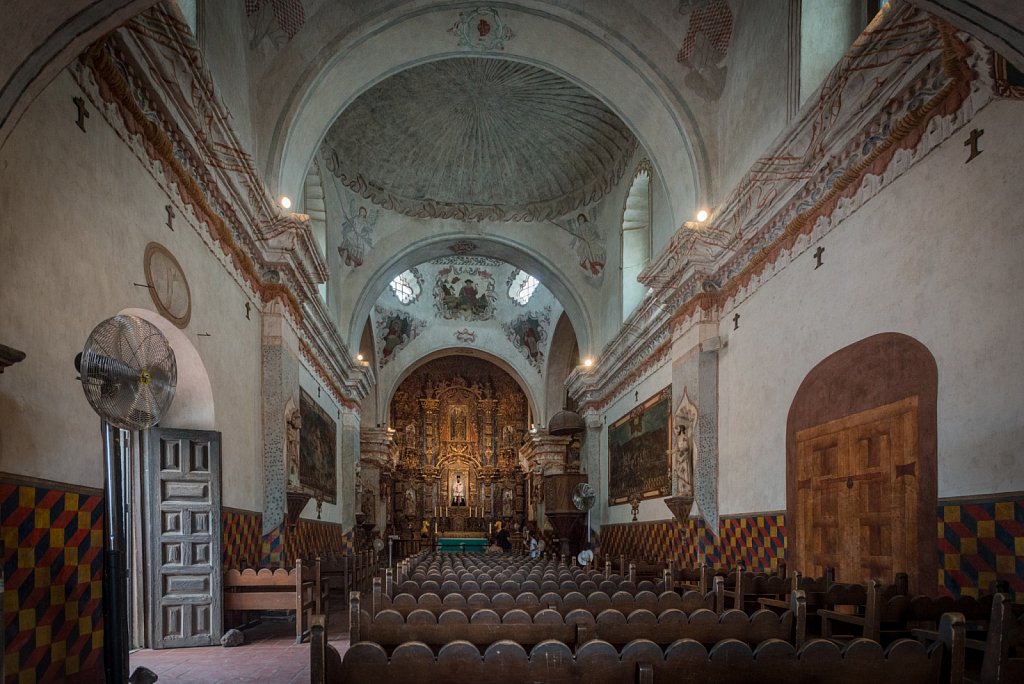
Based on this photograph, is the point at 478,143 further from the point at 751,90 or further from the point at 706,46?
the point at 751,90

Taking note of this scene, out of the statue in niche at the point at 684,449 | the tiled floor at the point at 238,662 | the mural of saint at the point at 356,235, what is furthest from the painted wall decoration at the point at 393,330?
the tiled floor at the point at 238,662

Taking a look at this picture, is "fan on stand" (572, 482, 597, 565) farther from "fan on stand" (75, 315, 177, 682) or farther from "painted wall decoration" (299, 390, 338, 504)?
"fan on stand" (75, 315, 177, 682)

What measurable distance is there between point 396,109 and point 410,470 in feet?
62.3

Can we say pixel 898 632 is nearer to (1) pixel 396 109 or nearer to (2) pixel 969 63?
(2) pixel 969 63

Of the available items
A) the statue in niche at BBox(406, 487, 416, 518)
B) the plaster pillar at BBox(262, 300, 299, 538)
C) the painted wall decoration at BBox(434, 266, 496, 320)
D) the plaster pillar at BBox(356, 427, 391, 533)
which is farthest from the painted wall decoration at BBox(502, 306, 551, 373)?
the plaster pillar at BBox(262, 300, 299, 538)

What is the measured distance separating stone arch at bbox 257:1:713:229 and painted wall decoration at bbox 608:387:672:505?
147 inches

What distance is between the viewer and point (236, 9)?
916cm

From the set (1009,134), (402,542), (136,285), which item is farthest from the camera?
(402,542)

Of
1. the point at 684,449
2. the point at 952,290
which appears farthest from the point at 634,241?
the point at 952,290

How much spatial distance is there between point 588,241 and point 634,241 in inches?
94.3

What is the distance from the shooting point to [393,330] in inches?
1049

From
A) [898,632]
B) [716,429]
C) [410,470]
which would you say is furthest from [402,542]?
[898,632]

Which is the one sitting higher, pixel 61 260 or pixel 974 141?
pixel 974 141

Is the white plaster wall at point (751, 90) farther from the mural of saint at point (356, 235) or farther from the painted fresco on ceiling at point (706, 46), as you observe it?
the mural of saint at point (356, 235)
